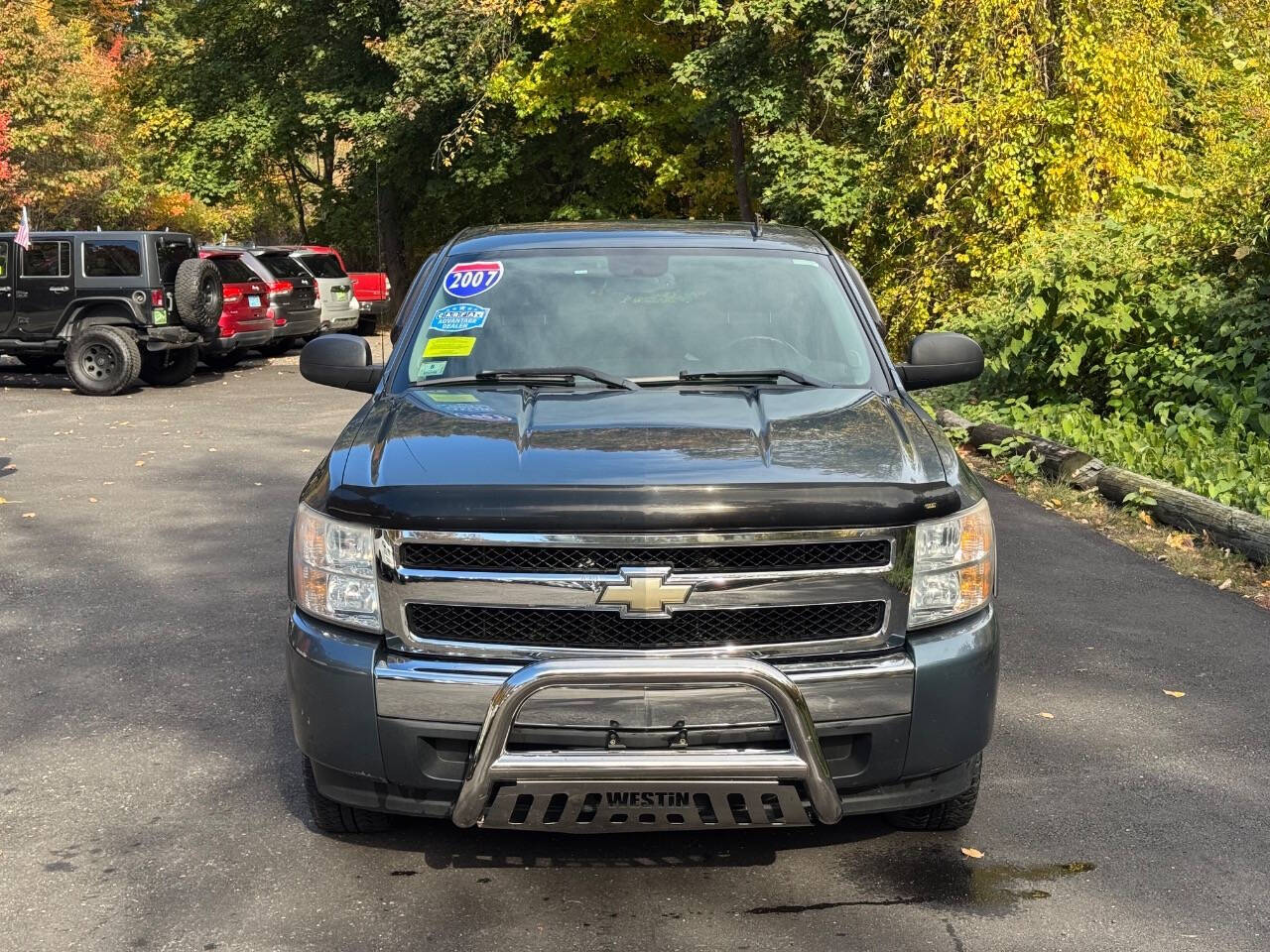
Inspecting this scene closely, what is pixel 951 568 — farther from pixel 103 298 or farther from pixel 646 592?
pixel 103 298

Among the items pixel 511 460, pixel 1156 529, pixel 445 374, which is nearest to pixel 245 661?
pixel 445 374

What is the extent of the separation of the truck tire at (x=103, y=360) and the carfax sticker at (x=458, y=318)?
15.3 meters

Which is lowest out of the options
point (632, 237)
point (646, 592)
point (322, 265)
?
point (322, 265)

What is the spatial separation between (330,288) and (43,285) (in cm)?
765

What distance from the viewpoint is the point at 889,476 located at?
12.7 ft

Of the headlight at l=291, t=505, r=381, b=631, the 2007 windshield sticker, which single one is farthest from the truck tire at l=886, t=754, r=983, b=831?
the 2007 windshield sticker

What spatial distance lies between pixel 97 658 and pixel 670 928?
3.58 m

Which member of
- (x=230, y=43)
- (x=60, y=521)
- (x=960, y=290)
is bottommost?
(x=60, y=521)

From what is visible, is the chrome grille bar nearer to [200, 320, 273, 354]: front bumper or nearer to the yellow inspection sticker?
the yellow inspection sticker

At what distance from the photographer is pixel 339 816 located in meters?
4.30

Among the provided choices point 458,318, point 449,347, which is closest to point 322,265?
point 458,318

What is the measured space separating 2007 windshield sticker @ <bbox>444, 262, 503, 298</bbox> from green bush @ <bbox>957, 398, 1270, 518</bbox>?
5684 millimetres

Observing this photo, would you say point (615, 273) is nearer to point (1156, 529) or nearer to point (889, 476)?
point (889, 476)

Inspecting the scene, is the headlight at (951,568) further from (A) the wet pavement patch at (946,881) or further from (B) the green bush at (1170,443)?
(B) the green bush at (1170,443)
